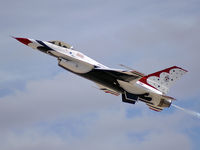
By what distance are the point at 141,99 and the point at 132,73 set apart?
325 cm

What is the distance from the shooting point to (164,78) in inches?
1388

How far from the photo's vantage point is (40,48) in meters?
33.9

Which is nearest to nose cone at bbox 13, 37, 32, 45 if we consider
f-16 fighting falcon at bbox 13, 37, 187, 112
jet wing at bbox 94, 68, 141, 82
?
f-16 fighting falcon at bbox 13, 37, 187, 112

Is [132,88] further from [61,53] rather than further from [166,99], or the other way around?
[61,53]

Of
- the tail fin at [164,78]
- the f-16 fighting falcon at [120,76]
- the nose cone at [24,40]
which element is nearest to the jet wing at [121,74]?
the f-16 fighting falcon at [120,76]

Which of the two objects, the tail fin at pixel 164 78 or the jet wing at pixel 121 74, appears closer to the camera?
the jet wing at pixel 121 74

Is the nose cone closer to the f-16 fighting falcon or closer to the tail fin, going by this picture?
the f-16 fighting falcon

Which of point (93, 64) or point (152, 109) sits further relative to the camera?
point (152, 109)

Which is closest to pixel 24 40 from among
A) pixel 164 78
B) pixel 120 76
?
pixel 120 76

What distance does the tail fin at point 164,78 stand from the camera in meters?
35.0

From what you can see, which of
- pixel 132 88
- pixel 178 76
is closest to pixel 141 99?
pixel 132 88

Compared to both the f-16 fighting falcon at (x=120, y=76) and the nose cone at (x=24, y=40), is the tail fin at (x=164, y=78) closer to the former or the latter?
the f-16 fighting falcon at (x=120, y=76)

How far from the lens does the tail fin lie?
3500cm

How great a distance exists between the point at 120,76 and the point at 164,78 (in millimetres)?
3901
